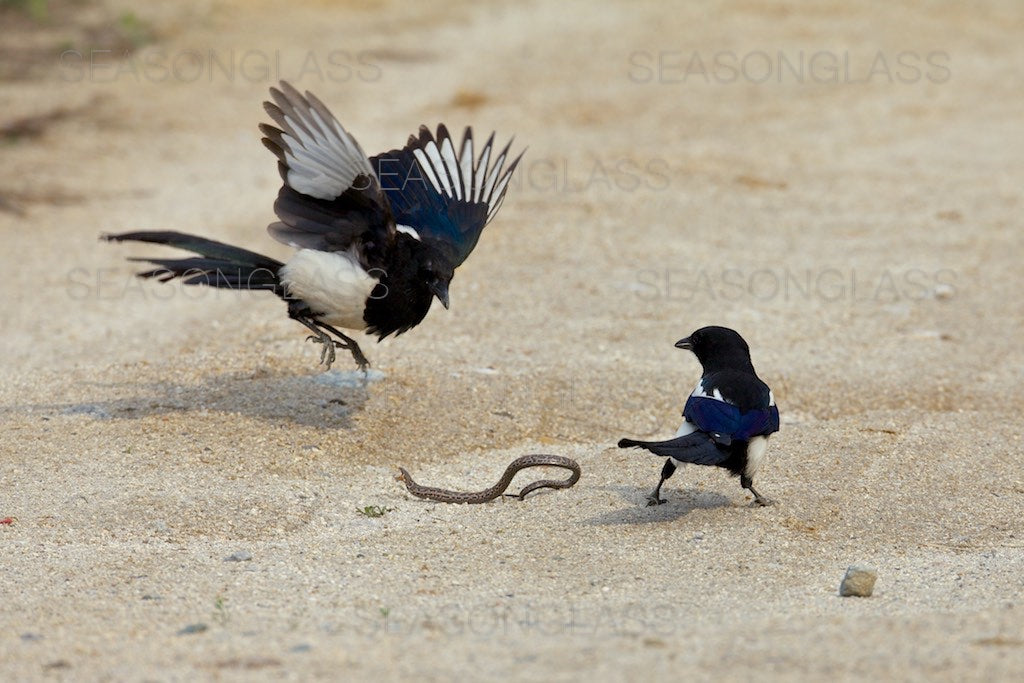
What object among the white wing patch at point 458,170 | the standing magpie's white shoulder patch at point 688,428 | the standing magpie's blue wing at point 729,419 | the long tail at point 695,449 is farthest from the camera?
the white wing patch at point 458,170

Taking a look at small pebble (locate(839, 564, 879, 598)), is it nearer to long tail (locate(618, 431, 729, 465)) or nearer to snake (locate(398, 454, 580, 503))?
long tail (locate(618, 431, 729, 465))

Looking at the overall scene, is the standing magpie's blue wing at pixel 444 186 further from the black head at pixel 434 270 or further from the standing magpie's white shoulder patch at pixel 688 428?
the standing magpie's white shoulder patch at pixel 688 428

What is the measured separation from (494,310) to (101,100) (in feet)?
22.2

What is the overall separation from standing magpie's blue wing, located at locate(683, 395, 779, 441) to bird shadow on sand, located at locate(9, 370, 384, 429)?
1475 mm

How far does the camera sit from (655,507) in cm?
430

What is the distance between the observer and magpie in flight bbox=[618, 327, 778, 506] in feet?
13.1

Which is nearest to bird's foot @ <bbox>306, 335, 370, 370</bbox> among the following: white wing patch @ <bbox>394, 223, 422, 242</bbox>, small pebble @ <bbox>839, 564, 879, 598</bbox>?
white wing patch @ <bbox>394, 223, 422, 242</bbox>

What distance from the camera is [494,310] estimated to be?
6512 millimetres

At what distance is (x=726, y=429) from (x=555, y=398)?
4.59 feet

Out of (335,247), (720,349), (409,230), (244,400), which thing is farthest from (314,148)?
(720,349)

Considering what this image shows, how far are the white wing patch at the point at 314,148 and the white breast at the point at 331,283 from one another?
24 cm

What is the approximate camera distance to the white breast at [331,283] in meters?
4.77

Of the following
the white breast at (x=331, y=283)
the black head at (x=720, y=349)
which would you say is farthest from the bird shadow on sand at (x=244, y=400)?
the black head at (x=720, y=349)

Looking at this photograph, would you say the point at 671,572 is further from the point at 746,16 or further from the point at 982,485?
the point at 746,16
